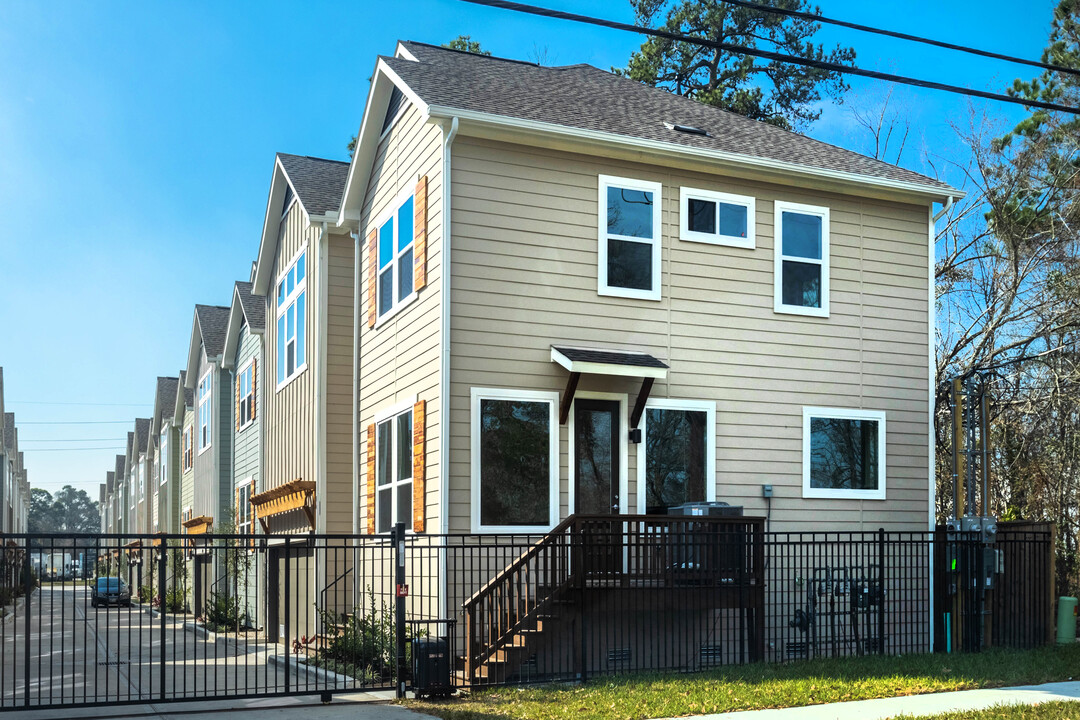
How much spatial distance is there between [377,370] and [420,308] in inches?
102

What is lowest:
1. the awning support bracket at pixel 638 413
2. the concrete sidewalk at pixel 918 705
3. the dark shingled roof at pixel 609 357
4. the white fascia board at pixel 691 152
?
the concrete sidewalk at pixel 918 705

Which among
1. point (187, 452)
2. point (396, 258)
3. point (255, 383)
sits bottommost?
point (187, 452)

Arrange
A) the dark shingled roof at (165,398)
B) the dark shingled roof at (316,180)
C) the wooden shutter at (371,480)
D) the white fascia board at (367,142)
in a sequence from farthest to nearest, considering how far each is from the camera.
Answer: the dark shingled roof at (165,398)
the dark shingled roof at (316,180)
the wooden shutter at (371,480)
the white fascia board at (367,142)

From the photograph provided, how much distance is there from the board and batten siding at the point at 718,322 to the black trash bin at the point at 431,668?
2160 mm

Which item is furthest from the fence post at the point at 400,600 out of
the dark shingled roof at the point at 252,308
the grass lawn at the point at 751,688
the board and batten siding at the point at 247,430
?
the dark shingled roof at the point at 252,308

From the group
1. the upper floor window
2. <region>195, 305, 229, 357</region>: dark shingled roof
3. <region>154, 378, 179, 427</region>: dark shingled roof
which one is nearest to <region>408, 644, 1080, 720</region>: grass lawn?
<region>195, 305, 229, 357</region>: dark shingled roof

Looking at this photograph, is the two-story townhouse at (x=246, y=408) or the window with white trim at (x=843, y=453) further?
the two-story townhouse at (x=246, y=408)

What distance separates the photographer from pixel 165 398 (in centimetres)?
4938

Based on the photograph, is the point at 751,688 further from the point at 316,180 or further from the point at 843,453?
the point at 316,180

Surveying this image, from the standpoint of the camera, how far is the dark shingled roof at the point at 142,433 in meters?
60.2

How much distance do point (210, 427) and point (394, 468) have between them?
18.9m

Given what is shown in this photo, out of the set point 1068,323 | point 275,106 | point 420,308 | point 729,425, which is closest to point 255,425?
point 275,106

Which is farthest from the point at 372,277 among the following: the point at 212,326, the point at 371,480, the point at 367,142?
the point at 212,326

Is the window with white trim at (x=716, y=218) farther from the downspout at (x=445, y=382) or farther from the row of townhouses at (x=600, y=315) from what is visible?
the downspout at (x=445, y=382)
